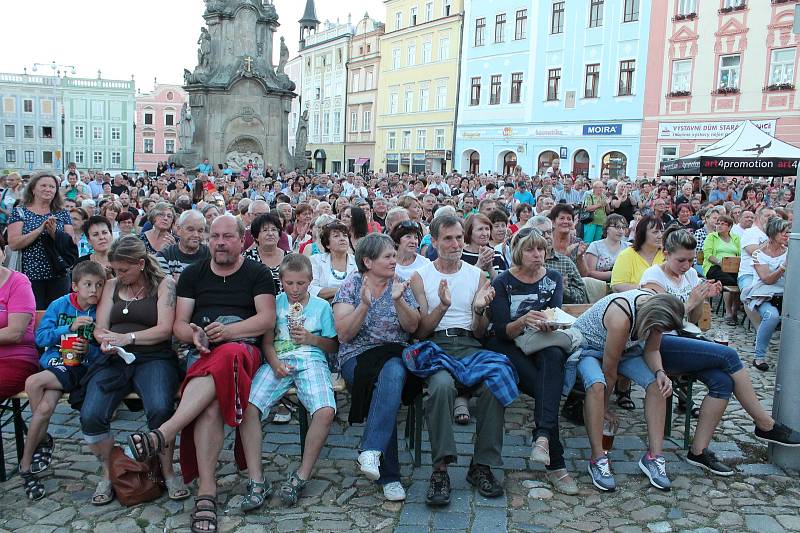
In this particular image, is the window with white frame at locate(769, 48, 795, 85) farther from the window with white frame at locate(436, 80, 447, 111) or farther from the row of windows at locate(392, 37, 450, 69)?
the row of windows at locate(392, 37, 450, 69)

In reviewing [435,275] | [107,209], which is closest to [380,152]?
[107,209]

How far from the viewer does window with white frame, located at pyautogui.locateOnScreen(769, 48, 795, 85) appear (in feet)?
88.7

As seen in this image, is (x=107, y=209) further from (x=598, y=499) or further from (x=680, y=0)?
(x=680, y=0)

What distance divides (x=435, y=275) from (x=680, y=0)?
1184 inches

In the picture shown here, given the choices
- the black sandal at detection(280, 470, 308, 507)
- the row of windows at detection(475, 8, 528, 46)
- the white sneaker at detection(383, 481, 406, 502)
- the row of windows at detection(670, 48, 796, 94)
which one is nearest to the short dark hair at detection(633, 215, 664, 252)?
the white sneaker at detection(383, 481, 406, 502)

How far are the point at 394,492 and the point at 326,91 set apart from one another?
201 ft

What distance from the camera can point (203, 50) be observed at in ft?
80.0

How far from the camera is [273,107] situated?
25.2 metres

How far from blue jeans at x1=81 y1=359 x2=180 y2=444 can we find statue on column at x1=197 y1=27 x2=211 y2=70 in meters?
21.9

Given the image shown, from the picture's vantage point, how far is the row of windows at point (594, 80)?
32.6m

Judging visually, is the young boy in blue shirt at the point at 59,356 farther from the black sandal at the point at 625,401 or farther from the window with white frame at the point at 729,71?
the window with white frame at the point at 729,71

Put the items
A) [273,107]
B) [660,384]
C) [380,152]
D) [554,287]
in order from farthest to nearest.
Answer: [380,152] → [273,107] → [554,287] → [660,384]

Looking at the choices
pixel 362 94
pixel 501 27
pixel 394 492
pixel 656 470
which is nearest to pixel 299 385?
pixel 394 492

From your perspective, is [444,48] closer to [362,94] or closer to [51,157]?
[362,94]
